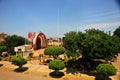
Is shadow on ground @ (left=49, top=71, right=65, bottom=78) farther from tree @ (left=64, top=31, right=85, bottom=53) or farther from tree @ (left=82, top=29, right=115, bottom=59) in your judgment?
tree @ (left=82, top=29, right=115, bottom=59)

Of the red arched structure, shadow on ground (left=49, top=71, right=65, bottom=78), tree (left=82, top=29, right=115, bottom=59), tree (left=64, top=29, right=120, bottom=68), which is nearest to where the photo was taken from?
tree (left=82, top=29, right=115, bottom=59)

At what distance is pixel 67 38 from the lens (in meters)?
21.6

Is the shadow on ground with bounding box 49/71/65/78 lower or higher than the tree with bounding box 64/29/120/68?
lower

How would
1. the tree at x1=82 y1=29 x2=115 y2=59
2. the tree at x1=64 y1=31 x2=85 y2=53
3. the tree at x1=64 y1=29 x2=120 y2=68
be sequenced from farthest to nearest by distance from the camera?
the tree at x1=64 y1=31 x2=85 y2=53 → the tree at x1=64 y1=29 x2=120 y2=68 → the tree at x1=82 y1=29 x2=115 y2=59

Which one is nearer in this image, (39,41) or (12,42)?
(12,42)

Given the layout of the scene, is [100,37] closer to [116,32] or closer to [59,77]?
[59,77]

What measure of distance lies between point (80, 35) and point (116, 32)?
110ft

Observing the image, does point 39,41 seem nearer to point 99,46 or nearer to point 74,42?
point 74,42

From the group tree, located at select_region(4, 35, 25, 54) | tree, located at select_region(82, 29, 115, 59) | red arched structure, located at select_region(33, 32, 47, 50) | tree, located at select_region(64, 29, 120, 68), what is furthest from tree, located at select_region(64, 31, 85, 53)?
tree, located at select_region(4, 35, 25, 54)

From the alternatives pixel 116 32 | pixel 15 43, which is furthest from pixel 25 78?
pixel 116 32

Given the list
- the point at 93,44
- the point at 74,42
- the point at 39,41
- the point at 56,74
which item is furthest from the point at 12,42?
the point at 93,44

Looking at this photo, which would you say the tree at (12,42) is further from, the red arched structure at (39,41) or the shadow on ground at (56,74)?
the shadow on ground at (56,74)

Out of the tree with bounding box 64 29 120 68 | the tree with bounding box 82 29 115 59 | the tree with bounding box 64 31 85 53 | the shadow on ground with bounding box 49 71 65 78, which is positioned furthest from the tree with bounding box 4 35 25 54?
the tree with bounding box 82 29 115 59

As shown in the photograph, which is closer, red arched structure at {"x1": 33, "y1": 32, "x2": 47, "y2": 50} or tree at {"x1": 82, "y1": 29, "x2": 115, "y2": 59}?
tree at {"x1": 82, "y1": 29, "x2": 115, "y2": 59}
